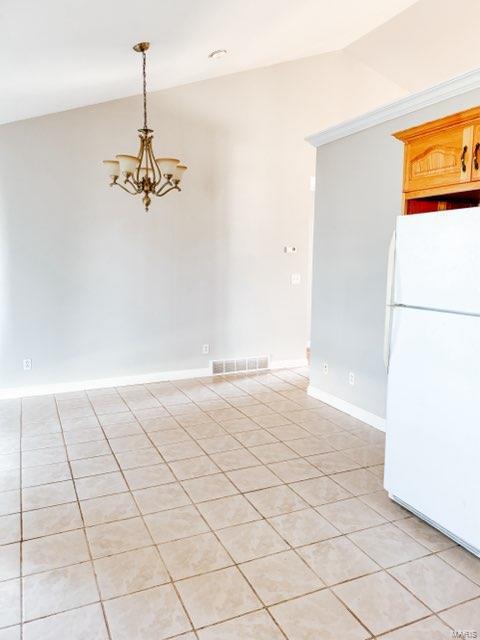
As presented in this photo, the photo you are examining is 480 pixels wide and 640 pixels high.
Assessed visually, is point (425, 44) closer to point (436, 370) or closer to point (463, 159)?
point (463, 159)

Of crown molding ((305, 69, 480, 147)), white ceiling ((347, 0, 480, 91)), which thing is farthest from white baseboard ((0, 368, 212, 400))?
white ceiling ((347, 0, 480, 91))

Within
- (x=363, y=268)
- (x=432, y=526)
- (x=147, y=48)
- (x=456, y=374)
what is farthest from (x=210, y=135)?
(x=432, y=526)

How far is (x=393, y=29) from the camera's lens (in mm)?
4488

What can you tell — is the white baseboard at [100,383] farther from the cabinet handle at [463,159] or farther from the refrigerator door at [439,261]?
the cabinet handle at [463,159]

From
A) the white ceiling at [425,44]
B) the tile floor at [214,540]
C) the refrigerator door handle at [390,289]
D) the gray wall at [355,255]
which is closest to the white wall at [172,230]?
the white ceiling at [425,44]

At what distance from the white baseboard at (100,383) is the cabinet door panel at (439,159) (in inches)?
130

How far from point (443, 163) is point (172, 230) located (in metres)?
3.11

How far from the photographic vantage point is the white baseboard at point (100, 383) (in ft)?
15.1

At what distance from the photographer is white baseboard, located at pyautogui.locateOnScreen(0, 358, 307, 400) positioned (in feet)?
15.1

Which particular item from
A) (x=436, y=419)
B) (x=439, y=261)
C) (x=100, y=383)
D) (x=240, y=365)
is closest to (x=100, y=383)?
(x=100, y=383)

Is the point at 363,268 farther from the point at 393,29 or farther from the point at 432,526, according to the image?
the point at 393,29

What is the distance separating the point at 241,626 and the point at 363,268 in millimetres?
2919

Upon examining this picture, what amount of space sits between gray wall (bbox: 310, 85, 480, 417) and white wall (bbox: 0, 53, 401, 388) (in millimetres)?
1103

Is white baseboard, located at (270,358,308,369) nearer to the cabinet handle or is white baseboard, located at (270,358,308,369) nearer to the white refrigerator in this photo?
the white refrigerator
